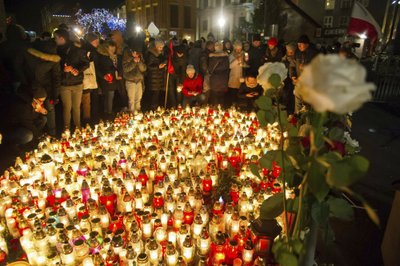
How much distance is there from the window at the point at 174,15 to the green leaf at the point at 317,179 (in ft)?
139

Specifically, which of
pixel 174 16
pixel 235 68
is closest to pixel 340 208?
pixel 235 68

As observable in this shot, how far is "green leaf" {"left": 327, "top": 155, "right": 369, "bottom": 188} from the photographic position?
1.11 m

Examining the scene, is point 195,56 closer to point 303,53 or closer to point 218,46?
point 218,46

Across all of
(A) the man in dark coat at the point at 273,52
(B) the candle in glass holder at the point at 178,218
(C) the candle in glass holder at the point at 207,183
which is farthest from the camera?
(A) the man in dark coat at the point at 273,52

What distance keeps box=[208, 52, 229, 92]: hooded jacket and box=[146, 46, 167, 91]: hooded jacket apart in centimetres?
145

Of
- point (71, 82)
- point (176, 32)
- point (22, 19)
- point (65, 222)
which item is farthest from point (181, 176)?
point (176, 32)

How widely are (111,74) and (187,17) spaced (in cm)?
3696

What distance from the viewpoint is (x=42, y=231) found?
9.27ft

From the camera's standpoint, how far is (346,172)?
112 centimetres

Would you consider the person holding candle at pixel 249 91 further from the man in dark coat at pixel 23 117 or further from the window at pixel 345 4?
the window at pixel 345 4

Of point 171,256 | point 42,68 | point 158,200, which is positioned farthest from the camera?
point 42,68

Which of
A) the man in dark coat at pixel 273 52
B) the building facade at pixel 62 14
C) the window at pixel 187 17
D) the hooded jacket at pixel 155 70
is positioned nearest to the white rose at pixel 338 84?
the man in dark coat at pixel 273 52

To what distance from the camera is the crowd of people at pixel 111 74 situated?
621 cm

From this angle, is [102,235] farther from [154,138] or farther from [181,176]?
[154,138]
